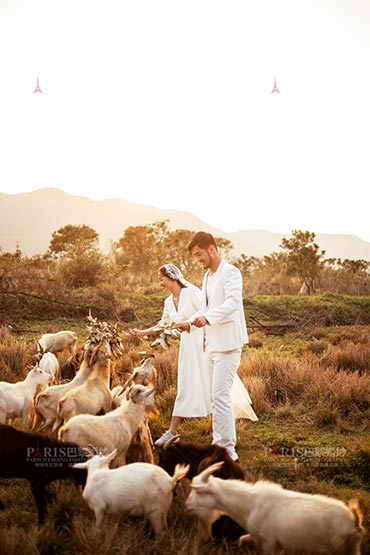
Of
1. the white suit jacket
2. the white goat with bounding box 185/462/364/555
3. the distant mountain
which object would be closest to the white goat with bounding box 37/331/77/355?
the white suit jacket

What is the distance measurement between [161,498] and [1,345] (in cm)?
713

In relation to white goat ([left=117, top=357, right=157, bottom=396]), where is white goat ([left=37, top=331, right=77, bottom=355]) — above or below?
below

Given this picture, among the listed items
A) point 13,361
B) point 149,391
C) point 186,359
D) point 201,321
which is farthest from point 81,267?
point 149,391

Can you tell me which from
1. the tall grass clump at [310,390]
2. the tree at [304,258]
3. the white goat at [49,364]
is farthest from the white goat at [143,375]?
the tree at [304,258]

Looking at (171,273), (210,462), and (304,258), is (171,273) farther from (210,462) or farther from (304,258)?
(304,258)

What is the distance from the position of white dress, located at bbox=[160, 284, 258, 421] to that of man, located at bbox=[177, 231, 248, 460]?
0.69m

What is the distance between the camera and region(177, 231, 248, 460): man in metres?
6.28

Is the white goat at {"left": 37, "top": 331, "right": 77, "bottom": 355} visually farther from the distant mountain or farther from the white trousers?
the distant mountain

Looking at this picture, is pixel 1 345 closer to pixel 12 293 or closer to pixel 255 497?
pixel 12 293

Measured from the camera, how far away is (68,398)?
5.96m

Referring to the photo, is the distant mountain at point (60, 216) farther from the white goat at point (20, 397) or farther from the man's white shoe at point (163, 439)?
the man's white shoe at point (163, 439)

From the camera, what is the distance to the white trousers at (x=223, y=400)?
6.34 meters

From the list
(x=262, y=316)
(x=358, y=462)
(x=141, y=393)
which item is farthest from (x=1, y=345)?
(x=262, y=316)

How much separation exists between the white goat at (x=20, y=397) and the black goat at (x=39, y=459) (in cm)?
152
